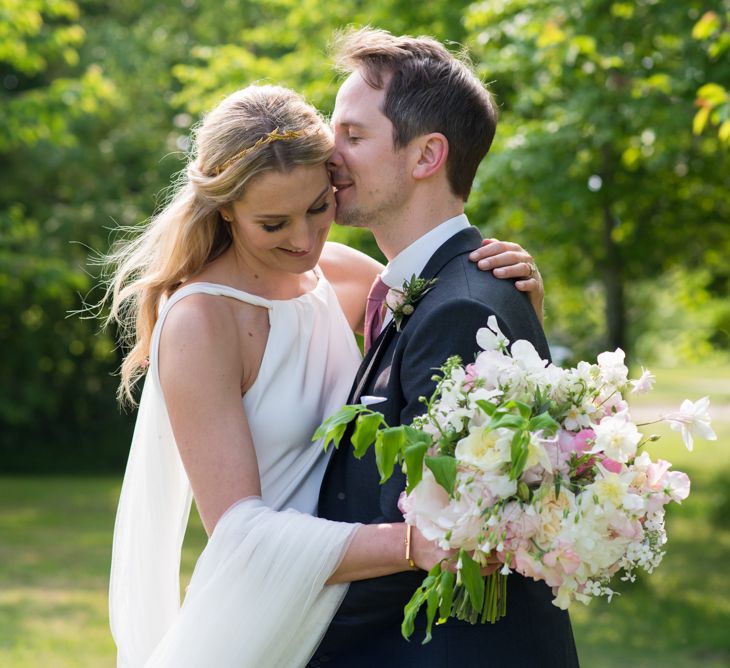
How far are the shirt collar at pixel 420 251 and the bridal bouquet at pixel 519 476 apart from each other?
0.74 meters

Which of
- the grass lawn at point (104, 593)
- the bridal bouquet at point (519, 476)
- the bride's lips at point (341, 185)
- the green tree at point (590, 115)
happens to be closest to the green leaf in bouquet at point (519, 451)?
the bridal bouquet at point (519, 476)

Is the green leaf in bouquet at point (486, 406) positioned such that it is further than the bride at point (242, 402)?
No

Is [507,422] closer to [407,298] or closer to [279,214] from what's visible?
[407,298]

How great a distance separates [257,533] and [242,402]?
1.35 ft

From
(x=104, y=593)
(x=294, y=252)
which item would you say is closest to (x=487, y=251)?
(x=294, y=252)

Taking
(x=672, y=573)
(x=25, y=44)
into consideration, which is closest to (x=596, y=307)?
(x=672, y=573)

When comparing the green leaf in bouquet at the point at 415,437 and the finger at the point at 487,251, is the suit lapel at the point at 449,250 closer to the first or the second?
the finger at the point at 487,251

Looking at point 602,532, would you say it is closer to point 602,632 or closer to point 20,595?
point 602,632

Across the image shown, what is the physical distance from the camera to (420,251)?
3.19m

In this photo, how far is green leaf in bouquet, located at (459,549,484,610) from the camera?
234cm

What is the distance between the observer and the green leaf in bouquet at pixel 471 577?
234 centimetres

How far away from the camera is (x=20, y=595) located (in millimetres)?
11234

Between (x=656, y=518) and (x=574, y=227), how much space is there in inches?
333

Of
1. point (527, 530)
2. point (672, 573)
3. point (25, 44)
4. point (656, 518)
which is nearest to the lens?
point (527, 530)
